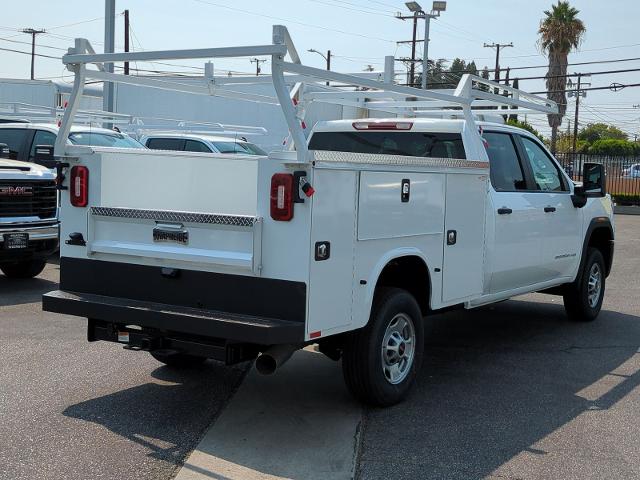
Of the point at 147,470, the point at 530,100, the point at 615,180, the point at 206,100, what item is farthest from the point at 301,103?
the point at 615,180

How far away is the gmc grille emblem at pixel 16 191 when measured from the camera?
10.4 m

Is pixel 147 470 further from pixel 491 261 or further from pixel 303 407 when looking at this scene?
pixel 491 261

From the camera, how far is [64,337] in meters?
8.09

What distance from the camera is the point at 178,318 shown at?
5.41 meters

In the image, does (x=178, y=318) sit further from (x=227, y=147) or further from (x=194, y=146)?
(x=227, y=147)

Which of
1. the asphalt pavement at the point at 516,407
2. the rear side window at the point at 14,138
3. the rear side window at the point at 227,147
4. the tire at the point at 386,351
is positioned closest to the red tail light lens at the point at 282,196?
the tire at the point at 386,351

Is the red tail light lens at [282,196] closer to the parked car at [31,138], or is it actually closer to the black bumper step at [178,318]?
the black bumper step at [178,318]

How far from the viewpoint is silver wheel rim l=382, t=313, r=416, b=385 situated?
238 inches

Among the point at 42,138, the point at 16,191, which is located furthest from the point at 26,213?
the point at 42,138

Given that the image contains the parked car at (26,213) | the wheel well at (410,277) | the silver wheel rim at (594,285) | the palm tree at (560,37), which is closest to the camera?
the wheel well at (410,277)

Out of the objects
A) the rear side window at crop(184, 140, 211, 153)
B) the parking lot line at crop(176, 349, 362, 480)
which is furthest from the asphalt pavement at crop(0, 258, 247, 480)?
the rear side window at crop(184, 140, 211, 153)

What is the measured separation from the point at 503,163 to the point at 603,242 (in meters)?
2.59

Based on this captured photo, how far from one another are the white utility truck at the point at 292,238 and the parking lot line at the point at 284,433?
386 millimetres

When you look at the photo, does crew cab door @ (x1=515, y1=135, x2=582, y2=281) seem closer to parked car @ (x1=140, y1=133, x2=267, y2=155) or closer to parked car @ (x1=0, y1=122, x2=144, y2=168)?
parked car @ (x1=0, y1=122, x2=144, y2=168)
